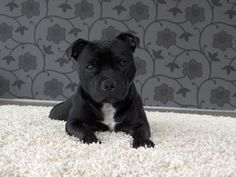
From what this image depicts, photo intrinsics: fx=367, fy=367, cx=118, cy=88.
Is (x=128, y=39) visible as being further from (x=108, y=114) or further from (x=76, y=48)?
(x=108, y=114)

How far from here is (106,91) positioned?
1.50m

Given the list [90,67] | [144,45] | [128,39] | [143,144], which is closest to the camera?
[143,144]

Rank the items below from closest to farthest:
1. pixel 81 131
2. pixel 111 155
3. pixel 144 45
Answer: pixel 111 155 → pixel 81 131 → pixel 144 45

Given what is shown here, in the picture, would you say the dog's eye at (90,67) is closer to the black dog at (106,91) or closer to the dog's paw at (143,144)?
the black dog at (106,91)

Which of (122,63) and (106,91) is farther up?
(122,63)

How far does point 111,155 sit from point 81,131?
1.17 feet

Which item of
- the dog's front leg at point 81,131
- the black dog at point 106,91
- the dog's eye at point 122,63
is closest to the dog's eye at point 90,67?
the black dog at point 106,91

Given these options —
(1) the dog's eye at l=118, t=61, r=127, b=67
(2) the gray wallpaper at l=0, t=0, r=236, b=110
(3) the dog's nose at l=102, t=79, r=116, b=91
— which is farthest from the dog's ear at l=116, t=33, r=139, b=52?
(2) the gray wallpaper at l=0, t=0, r=236, b=110

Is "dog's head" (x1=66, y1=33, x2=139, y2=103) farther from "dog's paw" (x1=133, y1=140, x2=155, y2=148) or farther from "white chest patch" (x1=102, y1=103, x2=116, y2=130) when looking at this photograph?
"dog's paw" (x1=133, y1=140, x2=155, y2=148)

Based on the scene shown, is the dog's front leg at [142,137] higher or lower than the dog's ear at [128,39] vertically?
lower

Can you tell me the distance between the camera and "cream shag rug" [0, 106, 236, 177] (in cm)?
97

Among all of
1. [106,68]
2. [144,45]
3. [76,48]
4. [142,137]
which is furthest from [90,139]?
[144,45]

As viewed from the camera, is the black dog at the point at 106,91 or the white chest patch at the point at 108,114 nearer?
the black dog at the point at 106,91

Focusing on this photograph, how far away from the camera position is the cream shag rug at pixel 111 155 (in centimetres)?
97
